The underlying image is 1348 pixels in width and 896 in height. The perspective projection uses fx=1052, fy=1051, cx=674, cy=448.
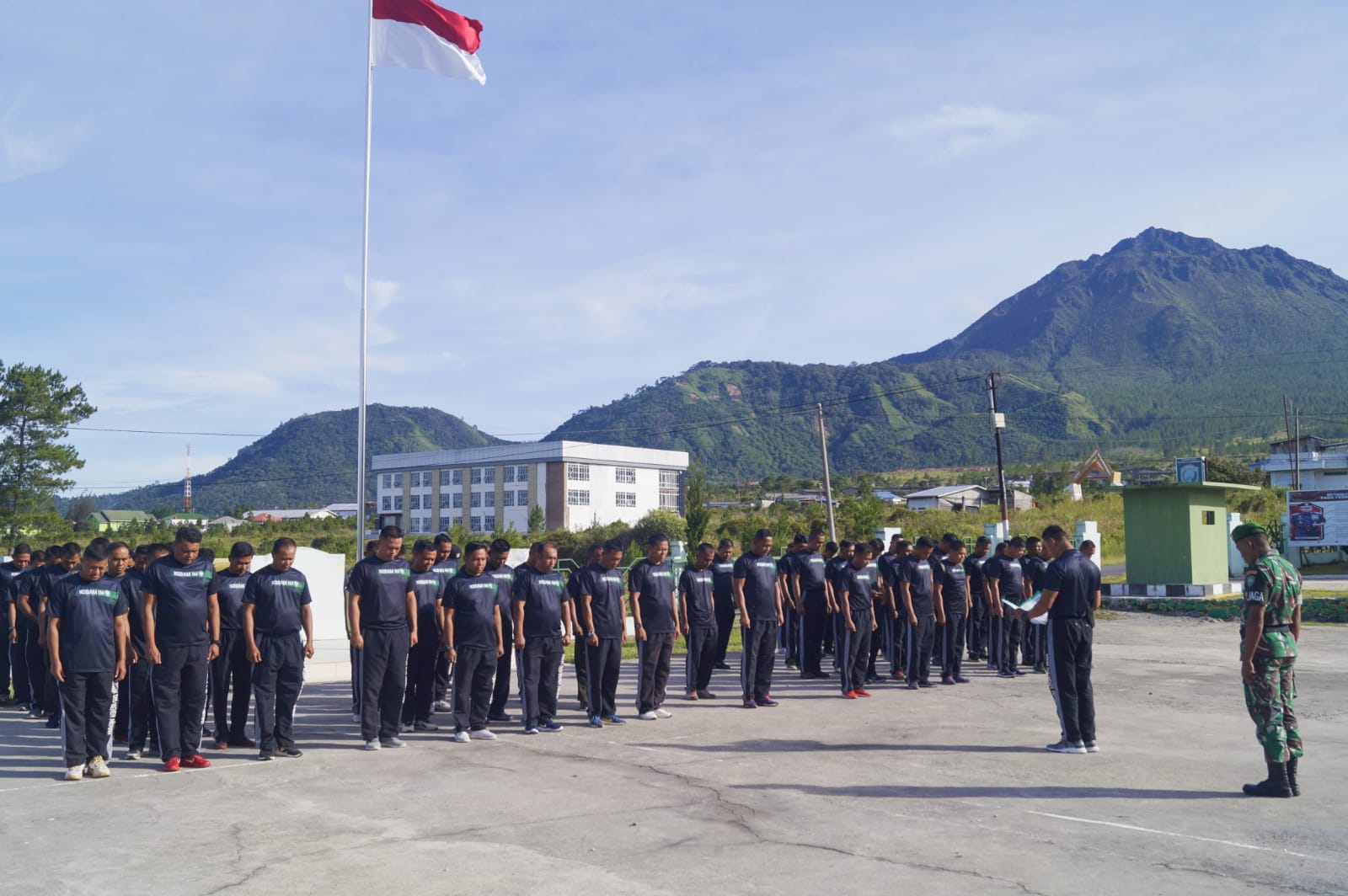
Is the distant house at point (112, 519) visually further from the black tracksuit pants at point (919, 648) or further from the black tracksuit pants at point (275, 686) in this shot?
the black tracksuit pants at point (919, 648)

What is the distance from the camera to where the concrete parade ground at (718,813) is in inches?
217

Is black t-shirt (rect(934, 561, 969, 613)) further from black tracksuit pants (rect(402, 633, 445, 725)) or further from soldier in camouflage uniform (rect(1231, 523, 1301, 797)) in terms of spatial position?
black tracksuit pants (rect(402, 633, 445, 725))

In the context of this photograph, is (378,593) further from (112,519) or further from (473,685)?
(112,519)

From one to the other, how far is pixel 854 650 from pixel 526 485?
265ft

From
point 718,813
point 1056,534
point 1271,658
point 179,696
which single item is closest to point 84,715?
point 179,696

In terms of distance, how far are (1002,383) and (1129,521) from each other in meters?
148

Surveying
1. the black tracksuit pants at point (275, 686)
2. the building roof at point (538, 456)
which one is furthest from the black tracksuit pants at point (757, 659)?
the building roof at point (538, 456)

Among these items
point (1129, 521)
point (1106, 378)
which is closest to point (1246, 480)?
point (1129, 521)

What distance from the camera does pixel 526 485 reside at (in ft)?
301

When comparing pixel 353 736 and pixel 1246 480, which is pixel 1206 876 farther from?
pixel 1246 480

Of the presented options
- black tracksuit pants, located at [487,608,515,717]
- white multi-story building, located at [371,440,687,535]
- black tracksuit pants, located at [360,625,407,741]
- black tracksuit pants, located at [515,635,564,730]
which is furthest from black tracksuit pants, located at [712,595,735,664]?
white multi-story building, located at [371,440,687,535]

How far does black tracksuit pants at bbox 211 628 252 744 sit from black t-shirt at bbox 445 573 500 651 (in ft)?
6.11

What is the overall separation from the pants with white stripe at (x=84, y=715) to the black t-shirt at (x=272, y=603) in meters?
1.20

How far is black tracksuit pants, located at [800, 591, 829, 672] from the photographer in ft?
46.3
